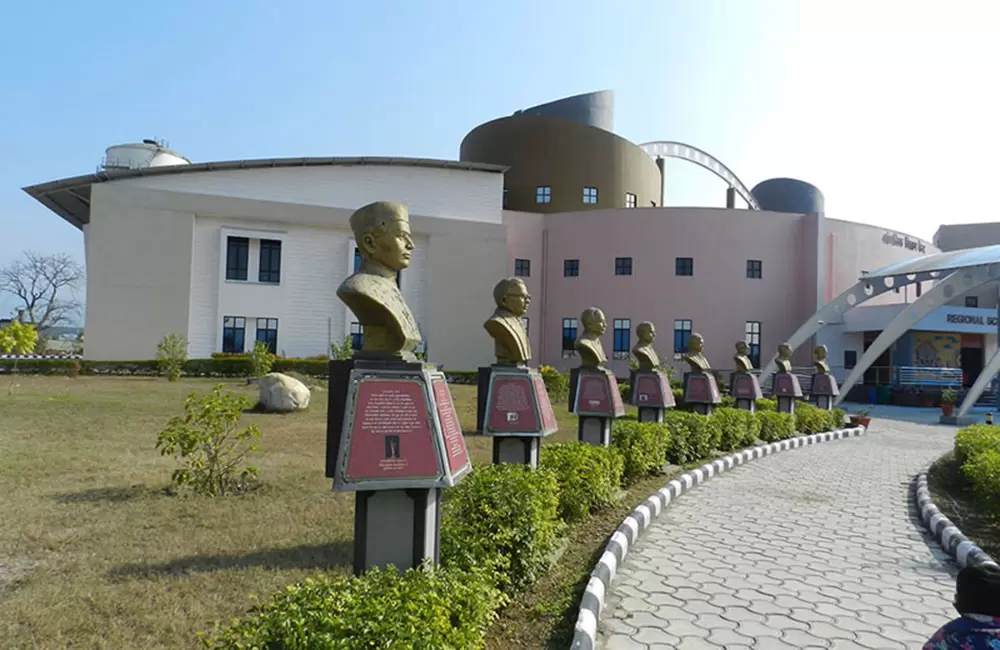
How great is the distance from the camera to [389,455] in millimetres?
3416

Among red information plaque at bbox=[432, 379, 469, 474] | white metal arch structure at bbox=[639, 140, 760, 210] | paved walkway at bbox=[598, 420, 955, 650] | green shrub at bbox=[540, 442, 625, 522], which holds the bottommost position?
paved walkway at bbox=[598, 420, 955, 650]

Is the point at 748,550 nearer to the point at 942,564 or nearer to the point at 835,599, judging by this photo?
the point at 835,599

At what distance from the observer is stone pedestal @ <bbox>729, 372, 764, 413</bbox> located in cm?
1448

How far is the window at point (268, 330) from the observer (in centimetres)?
2505

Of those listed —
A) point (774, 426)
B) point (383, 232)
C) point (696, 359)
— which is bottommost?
point (774, 426)

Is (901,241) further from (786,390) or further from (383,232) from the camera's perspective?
(383,232)

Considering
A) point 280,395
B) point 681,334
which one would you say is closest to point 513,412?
point 280,395

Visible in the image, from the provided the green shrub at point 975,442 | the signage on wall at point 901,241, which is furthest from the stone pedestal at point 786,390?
the signage on wall at point 901,241

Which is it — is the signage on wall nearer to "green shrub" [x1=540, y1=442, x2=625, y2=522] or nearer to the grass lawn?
the grass lawn

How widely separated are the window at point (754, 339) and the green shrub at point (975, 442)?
1765 cm

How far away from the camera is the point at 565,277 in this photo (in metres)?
29.0

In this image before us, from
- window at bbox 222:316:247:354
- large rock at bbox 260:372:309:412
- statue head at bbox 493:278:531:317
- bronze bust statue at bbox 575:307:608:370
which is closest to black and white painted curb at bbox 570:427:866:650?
bronze bust statue at bbox 575:307:608:370

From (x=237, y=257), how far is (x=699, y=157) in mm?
26823

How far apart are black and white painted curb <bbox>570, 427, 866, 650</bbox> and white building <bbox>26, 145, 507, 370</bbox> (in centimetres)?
1690
